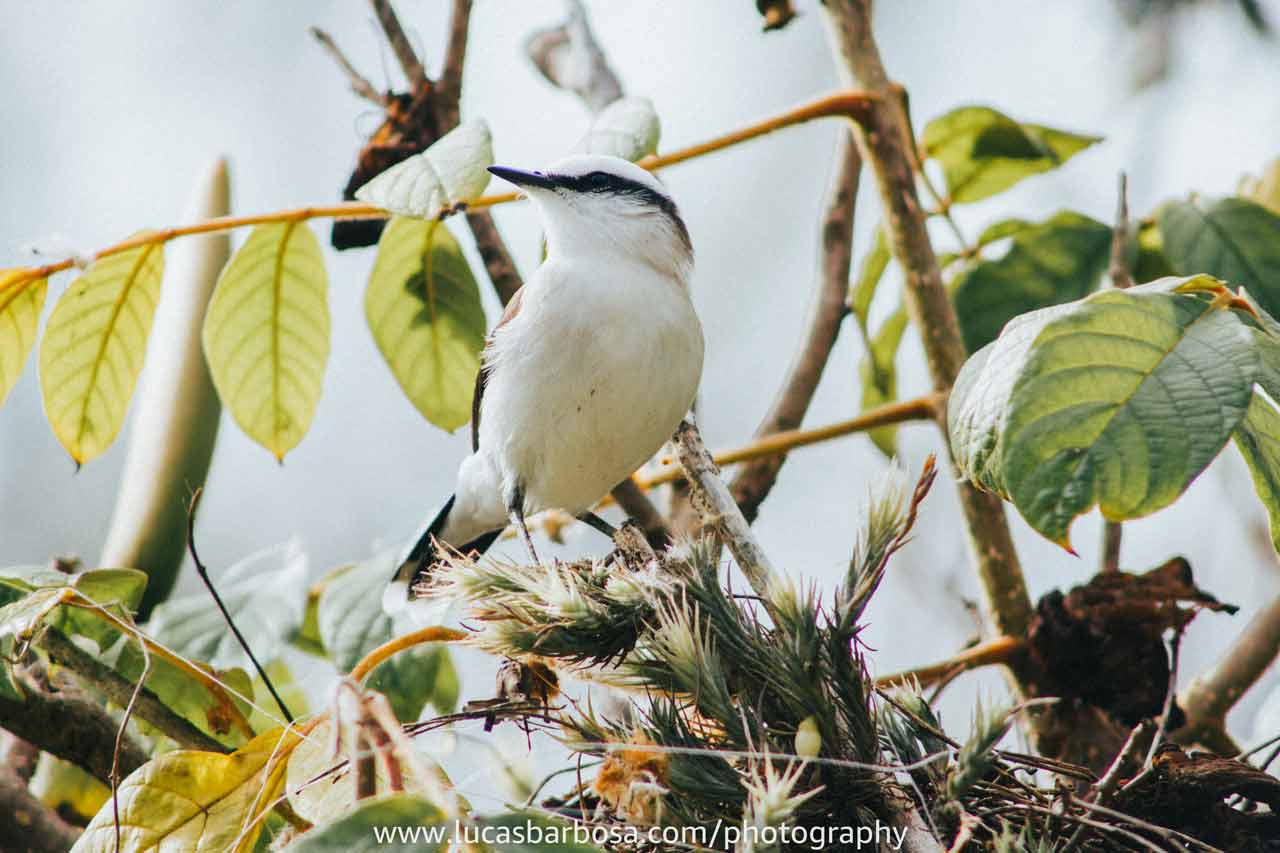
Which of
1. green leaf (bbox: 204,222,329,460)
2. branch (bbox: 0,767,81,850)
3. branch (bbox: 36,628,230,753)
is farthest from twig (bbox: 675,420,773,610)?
branch (bbox: 0,767,81,850)

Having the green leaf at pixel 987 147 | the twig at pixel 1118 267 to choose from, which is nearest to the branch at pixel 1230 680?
the twig at pixel 1118 267

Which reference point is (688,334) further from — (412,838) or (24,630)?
(412,838)

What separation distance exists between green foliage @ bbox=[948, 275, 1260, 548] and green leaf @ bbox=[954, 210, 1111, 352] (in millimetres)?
1269

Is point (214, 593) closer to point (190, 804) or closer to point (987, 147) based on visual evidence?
point (190, 804)

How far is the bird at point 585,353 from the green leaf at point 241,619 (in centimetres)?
17

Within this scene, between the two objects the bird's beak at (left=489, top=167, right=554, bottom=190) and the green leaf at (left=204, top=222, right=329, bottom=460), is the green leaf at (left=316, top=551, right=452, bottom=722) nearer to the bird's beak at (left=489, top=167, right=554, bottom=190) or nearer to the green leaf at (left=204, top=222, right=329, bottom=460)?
the green leaf at (left=204, top=222, right=329, bottom=460)

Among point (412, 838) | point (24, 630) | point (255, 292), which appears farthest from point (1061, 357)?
point (255, 292)

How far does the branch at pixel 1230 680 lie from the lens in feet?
7.37

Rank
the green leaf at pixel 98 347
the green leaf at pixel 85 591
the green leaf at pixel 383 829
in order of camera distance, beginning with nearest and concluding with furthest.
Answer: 1. the green leaf at pixel 383 829
2. the green leaf at pixel 85 591
3. the green leaf at pixel 98 347

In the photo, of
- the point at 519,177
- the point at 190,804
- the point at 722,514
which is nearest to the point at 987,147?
the point at 519,177

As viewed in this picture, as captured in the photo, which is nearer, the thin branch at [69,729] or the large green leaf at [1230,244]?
the thin branch at [69,729]

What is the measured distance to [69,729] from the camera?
1928 millimetres

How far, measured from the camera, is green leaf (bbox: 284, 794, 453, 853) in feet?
3.21

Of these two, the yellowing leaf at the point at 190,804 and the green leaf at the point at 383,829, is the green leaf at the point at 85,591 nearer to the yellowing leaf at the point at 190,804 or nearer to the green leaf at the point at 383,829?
the yellowing leaf at the point at 190,804
